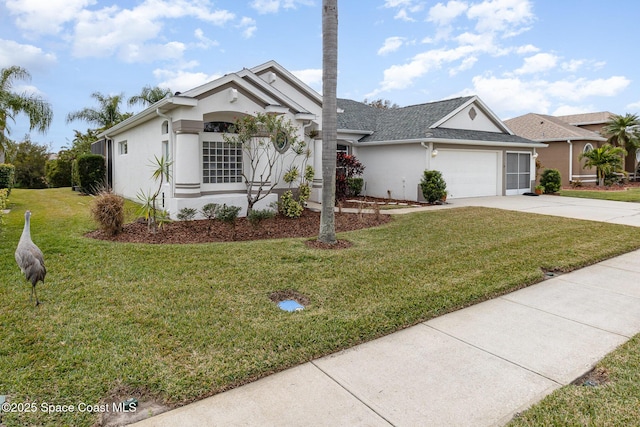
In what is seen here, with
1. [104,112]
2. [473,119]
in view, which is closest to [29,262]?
[473,119]

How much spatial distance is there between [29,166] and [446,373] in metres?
35.3

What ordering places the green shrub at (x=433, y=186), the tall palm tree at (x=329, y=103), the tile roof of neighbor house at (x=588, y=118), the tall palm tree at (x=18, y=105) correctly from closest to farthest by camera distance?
the tall palm tree at (x=329, y=103) → the tall palm tree at (x=18, y=105) → the green shrub at (x=433, y=186) → the tile roof of neighbor house at (x=588, y=118)

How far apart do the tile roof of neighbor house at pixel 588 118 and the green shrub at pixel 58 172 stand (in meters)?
39.3

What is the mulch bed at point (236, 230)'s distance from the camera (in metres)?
8.64

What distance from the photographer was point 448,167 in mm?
17438

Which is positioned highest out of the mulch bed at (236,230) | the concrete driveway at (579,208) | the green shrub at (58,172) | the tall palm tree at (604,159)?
the tall palm tree at (604,159)

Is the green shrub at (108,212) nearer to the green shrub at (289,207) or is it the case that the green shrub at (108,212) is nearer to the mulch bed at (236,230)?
the mulch bed at (236,230)

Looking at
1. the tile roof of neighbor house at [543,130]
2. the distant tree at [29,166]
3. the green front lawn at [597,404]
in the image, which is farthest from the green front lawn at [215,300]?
the distant tree at [29,166]

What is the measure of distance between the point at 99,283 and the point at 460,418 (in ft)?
16.2

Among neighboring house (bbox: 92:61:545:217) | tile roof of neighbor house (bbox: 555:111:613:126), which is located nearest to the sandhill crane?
neighboring house (bbox: 92:61:545:217)

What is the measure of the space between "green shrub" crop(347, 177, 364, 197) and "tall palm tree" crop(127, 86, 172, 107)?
1647 cm

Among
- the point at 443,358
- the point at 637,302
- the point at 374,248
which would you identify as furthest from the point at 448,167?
the point at 443,358

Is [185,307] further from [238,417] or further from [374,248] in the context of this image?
[374,248]

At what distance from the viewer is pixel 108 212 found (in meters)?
8.55
